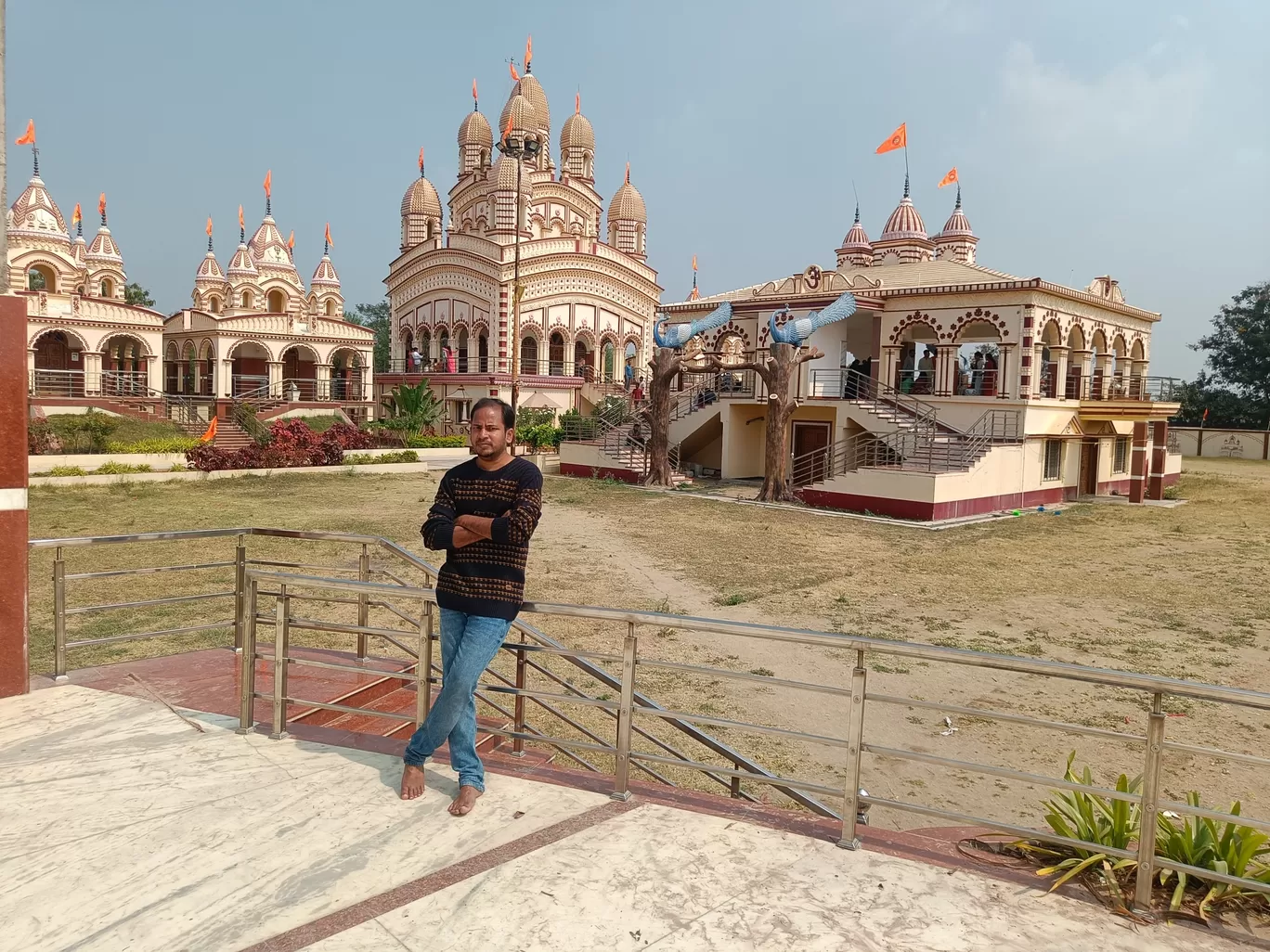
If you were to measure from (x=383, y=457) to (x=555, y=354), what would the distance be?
16.3 metres

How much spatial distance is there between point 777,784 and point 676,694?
405 cm

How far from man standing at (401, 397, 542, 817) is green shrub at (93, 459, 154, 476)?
2207 cm

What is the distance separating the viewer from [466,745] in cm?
392

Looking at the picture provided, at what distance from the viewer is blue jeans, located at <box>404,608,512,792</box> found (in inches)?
153

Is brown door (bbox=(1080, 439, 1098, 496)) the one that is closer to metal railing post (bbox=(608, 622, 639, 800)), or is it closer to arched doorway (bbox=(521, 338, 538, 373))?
arched doorway (bbox=(521, 338, 538, 373))

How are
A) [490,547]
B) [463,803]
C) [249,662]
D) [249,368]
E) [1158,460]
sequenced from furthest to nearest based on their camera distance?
[249,368] → [1158,460] → [249,662] → [490,547] → [463,803]

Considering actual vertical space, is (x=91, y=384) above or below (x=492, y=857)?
above

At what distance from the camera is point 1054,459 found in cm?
2425

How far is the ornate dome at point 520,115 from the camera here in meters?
43.4

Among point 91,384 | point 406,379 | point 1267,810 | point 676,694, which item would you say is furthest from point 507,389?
point 1267,810

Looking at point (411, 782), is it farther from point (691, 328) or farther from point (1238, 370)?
point (1238, 370)

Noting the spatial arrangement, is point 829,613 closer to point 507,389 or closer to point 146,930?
point 146,930

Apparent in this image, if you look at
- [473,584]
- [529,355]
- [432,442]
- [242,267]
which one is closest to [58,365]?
[242,267]

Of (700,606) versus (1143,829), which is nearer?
(1143,829)
